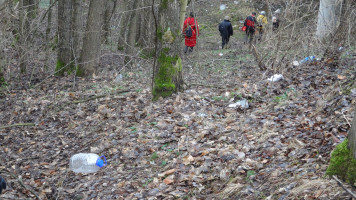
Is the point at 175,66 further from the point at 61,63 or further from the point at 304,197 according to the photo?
the point at 61,63

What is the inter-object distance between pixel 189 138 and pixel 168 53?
8.37ft

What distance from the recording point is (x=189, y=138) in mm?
6012

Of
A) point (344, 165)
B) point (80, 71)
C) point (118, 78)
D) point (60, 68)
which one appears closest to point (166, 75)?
point (118, 78)

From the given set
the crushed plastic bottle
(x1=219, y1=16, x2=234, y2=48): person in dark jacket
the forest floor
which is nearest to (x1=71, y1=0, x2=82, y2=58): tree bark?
the forest floor

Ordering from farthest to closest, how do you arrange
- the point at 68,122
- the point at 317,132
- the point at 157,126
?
the point at 68,122, the point at 157,126, the point at 317,132

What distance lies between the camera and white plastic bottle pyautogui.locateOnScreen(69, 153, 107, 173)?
5.91 m

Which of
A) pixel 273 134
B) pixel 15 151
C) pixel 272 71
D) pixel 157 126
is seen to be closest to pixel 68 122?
pixel 15 151

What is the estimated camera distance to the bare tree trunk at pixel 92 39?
11875mm

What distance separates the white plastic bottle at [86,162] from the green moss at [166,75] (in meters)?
2.42

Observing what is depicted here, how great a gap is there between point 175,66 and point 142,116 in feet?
4.66

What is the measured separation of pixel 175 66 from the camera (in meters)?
8.04

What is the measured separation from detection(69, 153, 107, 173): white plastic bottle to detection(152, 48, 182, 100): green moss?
95.4 inches

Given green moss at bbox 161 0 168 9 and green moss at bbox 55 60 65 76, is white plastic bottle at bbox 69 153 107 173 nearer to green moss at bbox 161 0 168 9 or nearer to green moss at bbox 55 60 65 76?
green moss at bbox 161 0 168 9

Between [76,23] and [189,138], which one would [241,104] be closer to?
[189,138]
